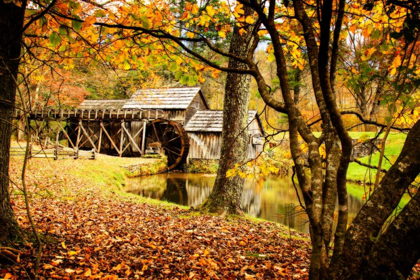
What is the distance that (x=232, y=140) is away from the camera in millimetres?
6137

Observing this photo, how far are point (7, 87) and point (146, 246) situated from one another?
8.73ft

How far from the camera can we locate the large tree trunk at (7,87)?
2805 millimetres

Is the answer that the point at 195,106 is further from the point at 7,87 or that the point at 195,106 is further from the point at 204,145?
the point at 7,87

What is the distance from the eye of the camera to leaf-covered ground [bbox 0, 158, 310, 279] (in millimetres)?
3027

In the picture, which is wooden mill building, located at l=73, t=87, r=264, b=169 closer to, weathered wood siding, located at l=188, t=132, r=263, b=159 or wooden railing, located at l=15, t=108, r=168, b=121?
weathered wood siding, located at l=188, t=132, r=263, b=159

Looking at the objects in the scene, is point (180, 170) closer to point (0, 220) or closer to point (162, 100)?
point (162, 100)

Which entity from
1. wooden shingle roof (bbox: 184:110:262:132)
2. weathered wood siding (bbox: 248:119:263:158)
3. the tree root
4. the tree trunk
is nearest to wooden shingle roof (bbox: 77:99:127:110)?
wooden shingle roof (bbox: 184:110:262:132)

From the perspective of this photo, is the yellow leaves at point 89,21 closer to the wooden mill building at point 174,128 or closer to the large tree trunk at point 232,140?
the large tree trunk at point 232,140

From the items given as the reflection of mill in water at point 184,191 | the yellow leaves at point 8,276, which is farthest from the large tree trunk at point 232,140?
the yellow leaves at point 8,276

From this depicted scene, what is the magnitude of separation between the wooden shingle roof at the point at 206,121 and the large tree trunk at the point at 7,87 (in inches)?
698

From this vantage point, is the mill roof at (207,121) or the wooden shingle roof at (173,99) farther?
the wooden shingle roof at (173,99)

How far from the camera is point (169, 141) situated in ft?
69.7

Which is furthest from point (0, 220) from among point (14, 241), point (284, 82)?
point (284, 82)

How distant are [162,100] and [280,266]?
20282 mm
